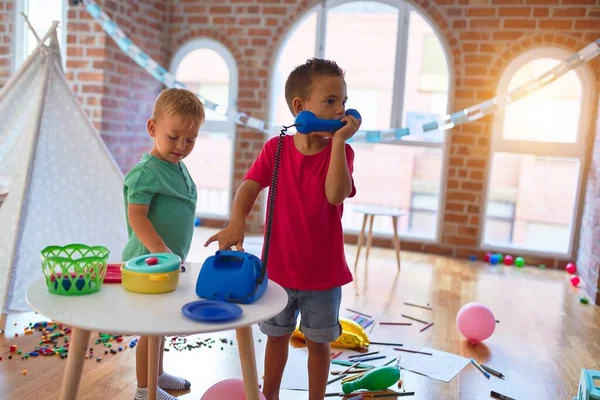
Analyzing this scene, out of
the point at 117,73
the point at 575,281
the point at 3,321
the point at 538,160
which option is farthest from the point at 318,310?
the point at 538,160

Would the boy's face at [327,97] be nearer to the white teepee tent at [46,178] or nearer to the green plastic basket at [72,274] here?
the green plastic basket at [72,274]

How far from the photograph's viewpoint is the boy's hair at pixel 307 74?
1359 mm

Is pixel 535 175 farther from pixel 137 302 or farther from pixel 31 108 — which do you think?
pixel 137 302

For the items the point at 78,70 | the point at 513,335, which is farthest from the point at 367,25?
the point at 513,335

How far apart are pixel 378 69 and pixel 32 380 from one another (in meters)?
3.54

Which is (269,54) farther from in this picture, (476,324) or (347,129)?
(347,129)

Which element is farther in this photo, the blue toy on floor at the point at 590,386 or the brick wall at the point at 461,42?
the brick wall at the point at 461,42

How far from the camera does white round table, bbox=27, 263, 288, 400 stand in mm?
877

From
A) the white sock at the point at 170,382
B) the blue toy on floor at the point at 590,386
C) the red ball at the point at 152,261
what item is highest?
the red ball at the point at 152,261

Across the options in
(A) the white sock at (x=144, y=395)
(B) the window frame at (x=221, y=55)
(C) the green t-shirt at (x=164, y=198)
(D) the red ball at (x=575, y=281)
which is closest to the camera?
(C) the green t-shirt at (x=164, y=198)

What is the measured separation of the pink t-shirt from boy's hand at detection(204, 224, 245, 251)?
17 cm

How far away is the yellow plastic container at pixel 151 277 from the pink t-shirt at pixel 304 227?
1.29 ft

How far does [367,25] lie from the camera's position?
449 cm

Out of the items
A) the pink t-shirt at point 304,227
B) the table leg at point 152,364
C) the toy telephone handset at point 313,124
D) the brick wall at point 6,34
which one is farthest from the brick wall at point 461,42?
the table leg at point 152,364
